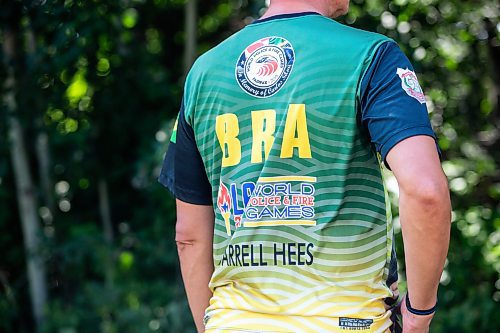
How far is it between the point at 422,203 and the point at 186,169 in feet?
2.34

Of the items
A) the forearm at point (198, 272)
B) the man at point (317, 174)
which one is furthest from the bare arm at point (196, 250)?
the man at point (317, 174)

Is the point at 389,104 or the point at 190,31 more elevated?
the point at 389,104

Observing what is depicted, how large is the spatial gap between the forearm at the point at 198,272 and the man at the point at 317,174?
239mm

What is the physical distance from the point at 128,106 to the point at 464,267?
2.40 metres

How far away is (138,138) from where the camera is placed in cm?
581

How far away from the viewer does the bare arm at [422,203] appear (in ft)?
6.19

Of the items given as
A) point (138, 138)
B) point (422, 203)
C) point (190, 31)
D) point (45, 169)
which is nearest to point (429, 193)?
point (422, 203)

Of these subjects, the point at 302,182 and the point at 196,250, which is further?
the point at 196,250

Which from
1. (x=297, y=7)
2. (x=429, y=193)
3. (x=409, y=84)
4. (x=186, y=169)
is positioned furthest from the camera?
(x=186, y=169)

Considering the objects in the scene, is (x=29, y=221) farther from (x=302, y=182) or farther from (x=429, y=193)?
(x=429, y=193)

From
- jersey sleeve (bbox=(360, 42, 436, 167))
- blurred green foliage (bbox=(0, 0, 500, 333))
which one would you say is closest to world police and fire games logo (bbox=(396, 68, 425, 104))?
jersey sleeve (bbox=(360, 42, 436, 167))

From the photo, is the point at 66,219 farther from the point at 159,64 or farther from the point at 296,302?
the point at 296,302

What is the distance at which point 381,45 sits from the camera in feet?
6.54

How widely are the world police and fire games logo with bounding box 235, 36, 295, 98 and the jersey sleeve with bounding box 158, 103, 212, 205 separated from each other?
25 centimetres
